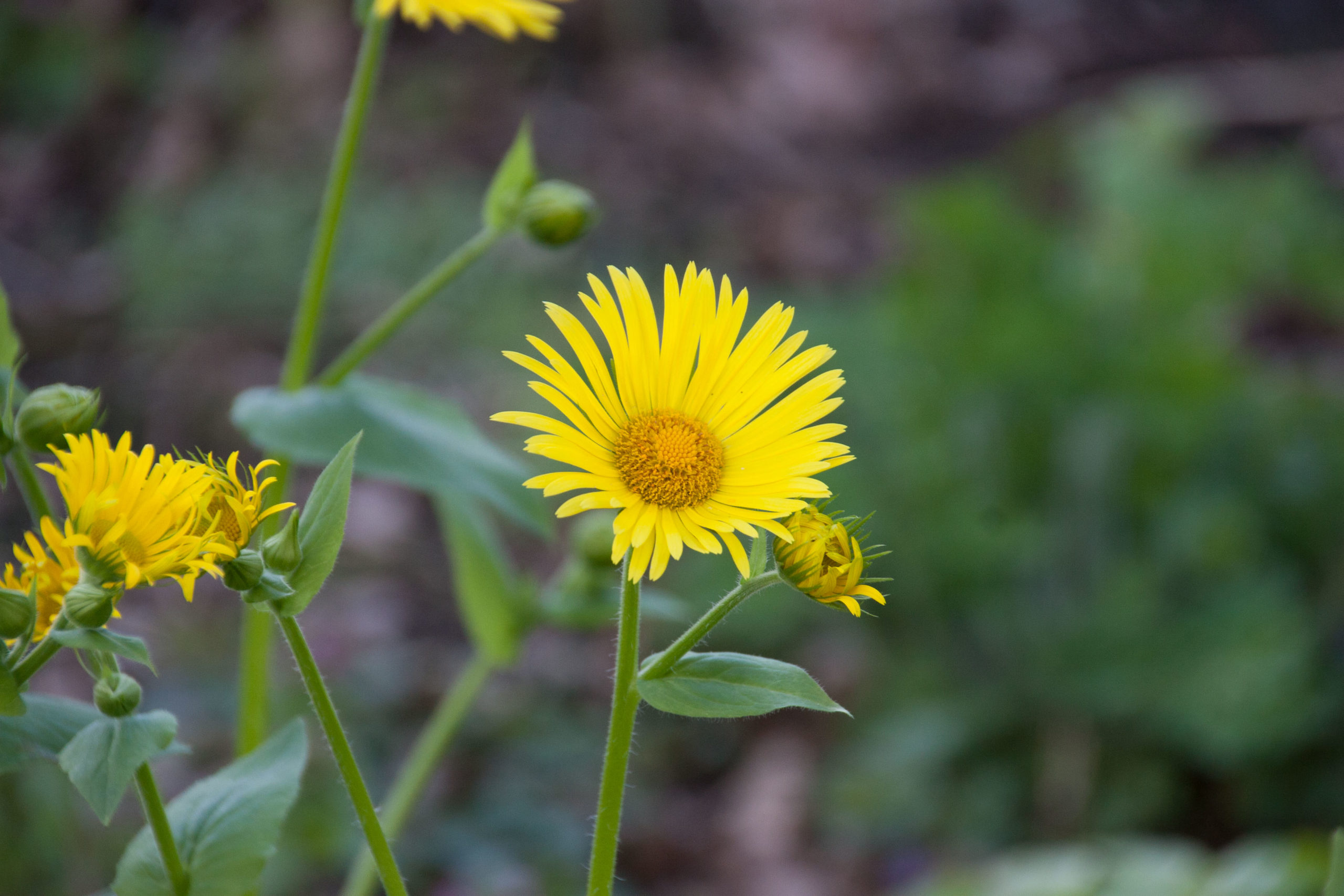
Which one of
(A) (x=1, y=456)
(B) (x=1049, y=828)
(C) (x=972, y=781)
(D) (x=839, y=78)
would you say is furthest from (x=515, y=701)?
(D) (x=839, y=78)

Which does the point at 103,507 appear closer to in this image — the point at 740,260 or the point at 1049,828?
the point at 1049,828

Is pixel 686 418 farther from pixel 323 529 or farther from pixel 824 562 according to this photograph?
pixel 323 529

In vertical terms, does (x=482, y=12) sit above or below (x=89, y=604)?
above

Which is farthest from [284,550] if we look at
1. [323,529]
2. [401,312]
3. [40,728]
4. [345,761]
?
[401,312]

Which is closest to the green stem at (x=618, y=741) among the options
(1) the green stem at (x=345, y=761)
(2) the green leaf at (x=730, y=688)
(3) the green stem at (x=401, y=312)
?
(2) the green leaf at (x=730, y=688)

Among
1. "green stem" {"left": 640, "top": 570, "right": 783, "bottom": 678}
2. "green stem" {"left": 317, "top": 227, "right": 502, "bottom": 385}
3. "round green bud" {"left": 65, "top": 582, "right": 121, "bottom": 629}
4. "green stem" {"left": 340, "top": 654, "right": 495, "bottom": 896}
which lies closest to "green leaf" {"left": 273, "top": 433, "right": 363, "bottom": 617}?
"round green bud" {"left": 65, "top": 582, "right": 121, "bottom": 629}

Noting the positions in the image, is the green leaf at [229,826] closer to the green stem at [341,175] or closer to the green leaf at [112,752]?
the green leaf at [112,752]

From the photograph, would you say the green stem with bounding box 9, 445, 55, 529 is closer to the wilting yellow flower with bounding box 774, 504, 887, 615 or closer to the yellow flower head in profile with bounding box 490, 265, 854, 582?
the yellow flower head in profile with bounding box 490, 265, 854, 582
